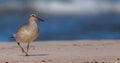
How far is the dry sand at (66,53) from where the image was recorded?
13.0 meters

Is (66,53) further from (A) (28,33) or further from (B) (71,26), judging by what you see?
(B) (71,26)

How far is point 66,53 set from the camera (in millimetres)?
14359

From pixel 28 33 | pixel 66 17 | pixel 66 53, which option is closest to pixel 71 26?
pixel 66 17

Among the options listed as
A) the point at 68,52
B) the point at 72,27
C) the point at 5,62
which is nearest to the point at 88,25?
the point at 72,27

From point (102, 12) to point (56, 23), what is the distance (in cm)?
391

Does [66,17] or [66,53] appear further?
[66,17]

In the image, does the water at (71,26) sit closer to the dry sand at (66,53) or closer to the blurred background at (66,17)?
the blurred background at (66,17)

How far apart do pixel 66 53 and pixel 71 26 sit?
11664 millimetres

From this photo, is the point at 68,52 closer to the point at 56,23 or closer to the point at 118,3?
the point at 56,23

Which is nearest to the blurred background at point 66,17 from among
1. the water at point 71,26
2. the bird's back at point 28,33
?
the water at point 71,26

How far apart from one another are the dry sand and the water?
16.4 feet

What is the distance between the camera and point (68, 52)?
14656 millimetres

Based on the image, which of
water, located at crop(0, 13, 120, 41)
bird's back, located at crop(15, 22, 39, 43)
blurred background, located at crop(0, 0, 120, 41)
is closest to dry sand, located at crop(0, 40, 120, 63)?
bird's back, located at crop(15, 22, 39, 43)

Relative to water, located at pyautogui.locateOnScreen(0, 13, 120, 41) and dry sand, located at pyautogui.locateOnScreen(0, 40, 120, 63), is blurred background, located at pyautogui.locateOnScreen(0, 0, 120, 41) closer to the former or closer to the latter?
water, located at pyautogui.locateOnScreen(0, 13, 120, 41)
